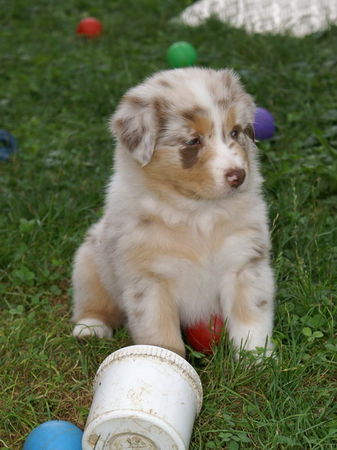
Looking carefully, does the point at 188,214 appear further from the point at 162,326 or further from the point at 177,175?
the point at 162,326

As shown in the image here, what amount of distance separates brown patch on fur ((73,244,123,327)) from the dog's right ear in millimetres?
877

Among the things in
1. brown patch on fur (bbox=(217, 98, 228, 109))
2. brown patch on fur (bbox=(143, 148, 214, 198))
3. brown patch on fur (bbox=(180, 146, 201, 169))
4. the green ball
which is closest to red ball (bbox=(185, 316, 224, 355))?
brown patch on fur (bbox=(143, 148, 214, 198))

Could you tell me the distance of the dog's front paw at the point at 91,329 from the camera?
3.90 m

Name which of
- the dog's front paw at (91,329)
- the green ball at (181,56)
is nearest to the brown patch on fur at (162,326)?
the dog's front paw at (91,329)

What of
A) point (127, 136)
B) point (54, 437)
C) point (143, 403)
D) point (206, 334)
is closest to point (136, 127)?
point (127, 136)

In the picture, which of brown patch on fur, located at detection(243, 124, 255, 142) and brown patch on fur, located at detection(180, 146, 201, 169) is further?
brown patch on fur, located at detection(243, 124, 255, 142)

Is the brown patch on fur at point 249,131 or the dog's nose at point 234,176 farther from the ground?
the brown patch on fur at point 249,131

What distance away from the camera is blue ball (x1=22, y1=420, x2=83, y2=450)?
296 cm

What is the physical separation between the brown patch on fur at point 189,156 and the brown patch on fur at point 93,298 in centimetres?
101

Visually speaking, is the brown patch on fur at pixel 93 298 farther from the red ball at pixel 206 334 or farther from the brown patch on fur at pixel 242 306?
the brown patch on fur at pixel 242 306

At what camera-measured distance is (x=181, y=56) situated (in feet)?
23.3

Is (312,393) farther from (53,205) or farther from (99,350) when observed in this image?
(53,205)

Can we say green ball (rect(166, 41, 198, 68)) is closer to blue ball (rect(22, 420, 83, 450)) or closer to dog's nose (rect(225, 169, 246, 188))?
dog's nose (rect(225, 169, 246, 188))

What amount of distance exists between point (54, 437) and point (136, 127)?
141 cm
